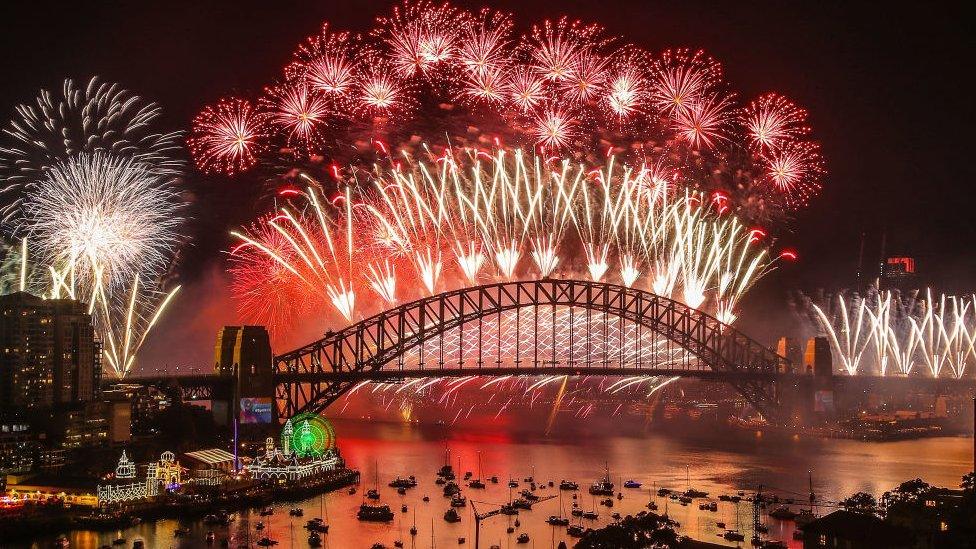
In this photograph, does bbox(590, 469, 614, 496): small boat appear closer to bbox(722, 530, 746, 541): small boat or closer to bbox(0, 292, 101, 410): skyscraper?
bbox(722, 530, 746, 541): small boat

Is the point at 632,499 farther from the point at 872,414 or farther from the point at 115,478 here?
the point at 872,414

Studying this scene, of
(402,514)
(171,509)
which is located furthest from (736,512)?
(171,509)

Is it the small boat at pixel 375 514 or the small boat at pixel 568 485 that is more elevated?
the small boat at pixel 568 485

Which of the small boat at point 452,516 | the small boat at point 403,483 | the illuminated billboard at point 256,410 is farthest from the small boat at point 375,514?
the illuminated billboard at point 256,410

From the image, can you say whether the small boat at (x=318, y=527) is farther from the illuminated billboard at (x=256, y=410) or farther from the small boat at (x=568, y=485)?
the illuminated billboard at (x=256, y=410)

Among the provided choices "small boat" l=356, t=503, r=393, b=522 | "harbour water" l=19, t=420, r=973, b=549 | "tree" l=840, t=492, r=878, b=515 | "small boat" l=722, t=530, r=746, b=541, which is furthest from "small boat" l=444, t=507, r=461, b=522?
"tree" l=840, t=492, r=878, b=515

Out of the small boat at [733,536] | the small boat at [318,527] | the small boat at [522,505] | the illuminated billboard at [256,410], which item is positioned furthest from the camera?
the illuminated billboard at [256,410]
